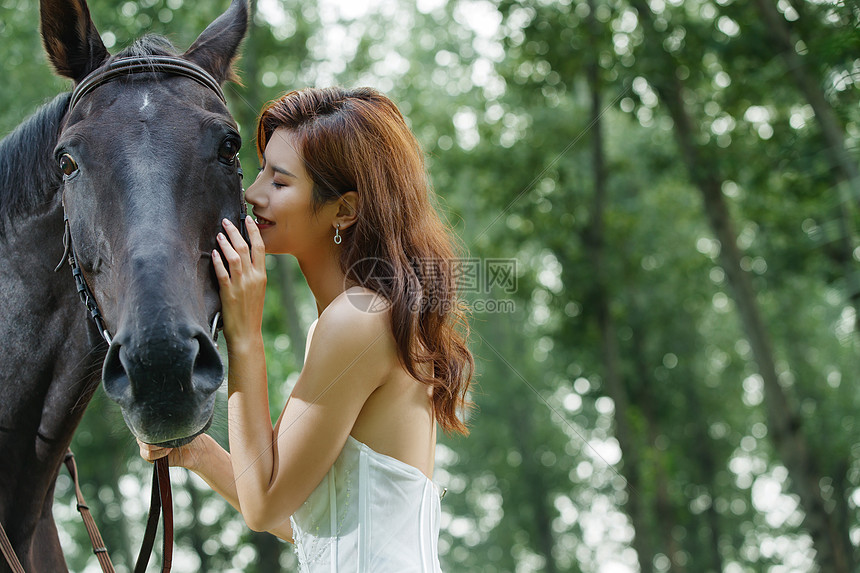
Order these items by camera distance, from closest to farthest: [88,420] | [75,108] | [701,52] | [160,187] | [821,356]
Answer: [160,187], [75,108], [701,52], [88,420], [821,356]

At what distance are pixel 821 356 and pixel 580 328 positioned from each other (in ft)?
41.8

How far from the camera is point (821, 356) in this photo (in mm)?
23109

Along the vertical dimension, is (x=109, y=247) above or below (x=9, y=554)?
above

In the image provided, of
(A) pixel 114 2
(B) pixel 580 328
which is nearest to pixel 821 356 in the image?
(B) pixel 580 328

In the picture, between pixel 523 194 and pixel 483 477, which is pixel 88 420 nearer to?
pixel 523 194

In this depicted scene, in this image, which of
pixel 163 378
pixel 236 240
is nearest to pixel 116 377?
pixel 163 378

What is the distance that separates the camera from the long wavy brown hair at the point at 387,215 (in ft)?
7.27

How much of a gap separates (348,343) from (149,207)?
63cm

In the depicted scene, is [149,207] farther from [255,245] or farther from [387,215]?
[387,215]

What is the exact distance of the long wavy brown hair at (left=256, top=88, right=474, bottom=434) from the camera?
2215 millimetres

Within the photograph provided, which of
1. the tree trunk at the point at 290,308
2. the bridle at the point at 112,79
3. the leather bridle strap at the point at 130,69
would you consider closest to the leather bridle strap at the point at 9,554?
the bridle at the point at 112,79

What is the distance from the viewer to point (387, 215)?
225 cm

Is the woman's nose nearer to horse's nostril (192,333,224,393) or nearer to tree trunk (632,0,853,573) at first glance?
horse's nostril (192,333,224,393)

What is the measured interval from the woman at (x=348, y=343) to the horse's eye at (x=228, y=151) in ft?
0.39
